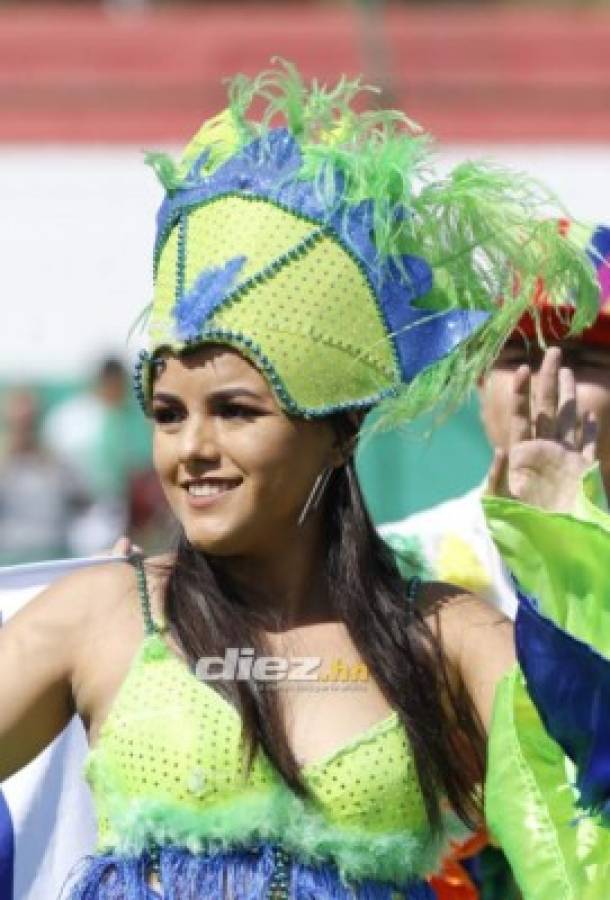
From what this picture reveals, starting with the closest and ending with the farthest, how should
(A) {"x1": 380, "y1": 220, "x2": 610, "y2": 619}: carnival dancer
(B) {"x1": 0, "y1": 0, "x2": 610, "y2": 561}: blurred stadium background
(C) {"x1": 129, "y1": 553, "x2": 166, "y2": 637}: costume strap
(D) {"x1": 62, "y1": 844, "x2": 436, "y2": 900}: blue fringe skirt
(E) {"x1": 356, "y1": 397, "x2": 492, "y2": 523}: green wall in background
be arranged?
(D) {"x1": 62, "y1": 844, "x2": 436, "y2": 900}: blue fringe skirt < (C) {"x1": 129, "y1": 553, "x2": 166, "y2": 637}: costume strap < (A) {"x1": 380, "y1": 220, "x2": 610, "y2": 619}: carnival dancer < (E) {"x1": 356, "y1": 397, "x2": 492, "y2": 523}: green wall in background < (B) {"x1": 0, "y1": 0, "x2": 610, "y2": 561}: blurred stadium background

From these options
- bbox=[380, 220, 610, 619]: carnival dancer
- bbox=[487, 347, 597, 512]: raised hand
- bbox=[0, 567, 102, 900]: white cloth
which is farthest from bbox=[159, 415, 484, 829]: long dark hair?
bbox=[0, 567, 102, 900]: white cloth

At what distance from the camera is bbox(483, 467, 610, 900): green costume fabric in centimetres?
246

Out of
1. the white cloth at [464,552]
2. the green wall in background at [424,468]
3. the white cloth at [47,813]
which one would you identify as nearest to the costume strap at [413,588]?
the white cloth at [47,813]

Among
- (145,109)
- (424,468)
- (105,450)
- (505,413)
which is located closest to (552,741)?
(505,413)

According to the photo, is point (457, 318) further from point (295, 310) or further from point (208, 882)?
point (208, 882)

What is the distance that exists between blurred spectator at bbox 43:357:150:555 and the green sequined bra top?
25.5ft

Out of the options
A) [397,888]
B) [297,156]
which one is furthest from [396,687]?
[297,156]

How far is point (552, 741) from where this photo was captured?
252 centimetres

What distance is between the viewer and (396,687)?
277 cm

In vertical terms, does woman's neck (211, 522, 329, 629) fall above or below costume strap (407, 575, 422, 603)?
above

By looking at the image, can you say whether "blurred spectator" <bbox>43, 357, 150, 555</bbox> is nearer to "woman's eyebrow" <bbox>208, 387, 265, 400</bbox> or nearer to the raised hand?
the raised hand

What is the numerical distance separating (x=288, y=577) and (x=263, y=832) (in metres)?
0.36

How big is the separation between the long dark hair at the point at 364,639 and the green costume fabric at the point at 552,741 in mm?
229

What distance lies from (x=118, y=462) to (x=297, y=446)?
26.6 ft
